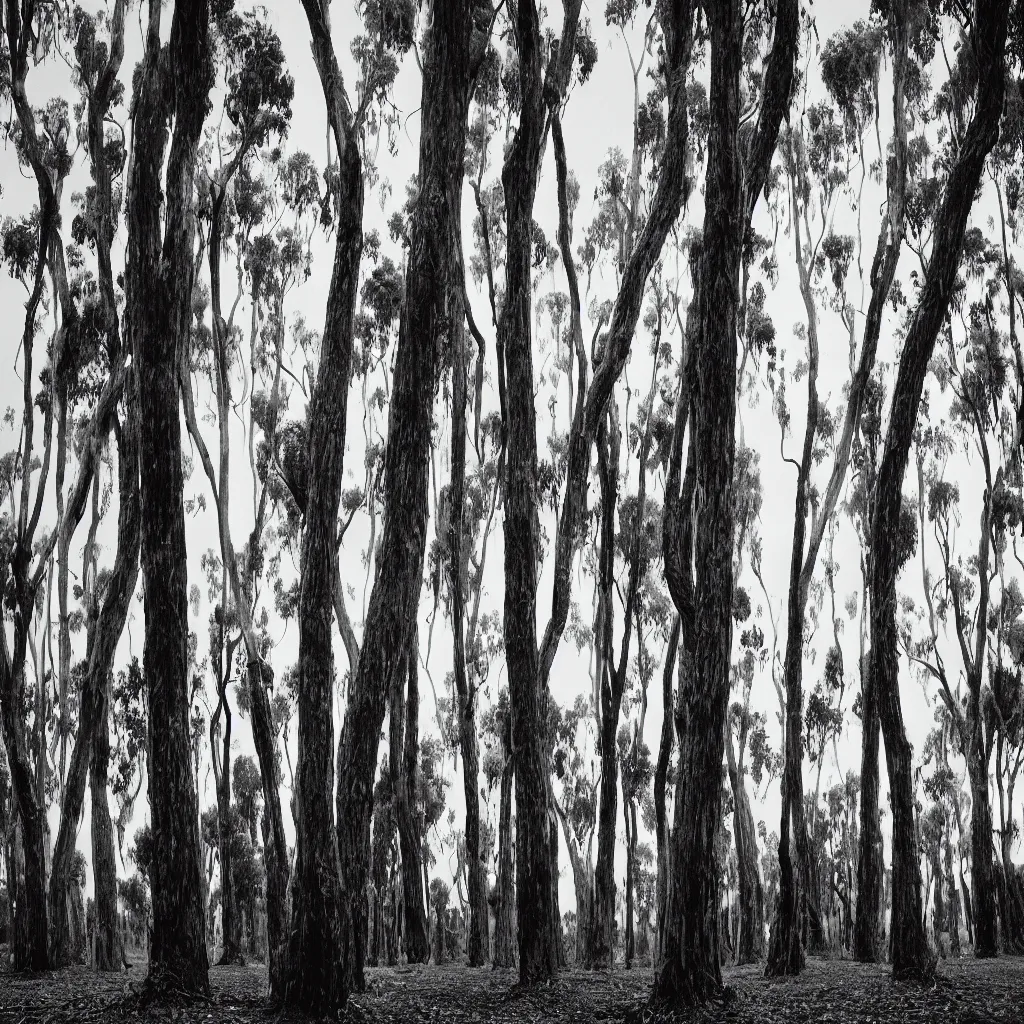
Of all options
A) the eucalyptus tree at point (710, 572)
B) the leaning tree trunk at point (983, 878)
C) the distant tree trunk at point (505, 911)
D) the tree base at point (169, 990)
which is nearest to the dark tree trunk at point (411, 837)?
the distant tree trunk at point (505, 911)

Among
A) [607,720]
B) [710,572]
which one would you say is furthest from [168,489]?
[607,720]

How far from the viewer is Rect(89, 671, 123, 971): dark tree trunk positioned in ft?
38.0

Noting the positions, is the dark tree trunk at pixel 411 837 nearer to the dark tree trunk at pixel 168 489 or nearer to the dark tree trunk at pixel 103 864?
the dark tree trunk at pixel 103 864

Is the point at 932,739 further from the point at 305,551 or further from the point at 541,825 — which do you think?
the point at 305,551

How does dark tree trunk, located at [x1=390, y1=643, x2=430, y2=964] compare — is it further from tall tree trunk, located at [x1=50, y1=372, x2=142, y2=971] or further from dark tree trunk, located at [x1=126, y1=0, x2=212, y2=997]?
dark tree trunk, located at [x1=126, y1=0, x2=212, y2=997]

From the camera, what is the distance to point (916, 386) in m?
8.91

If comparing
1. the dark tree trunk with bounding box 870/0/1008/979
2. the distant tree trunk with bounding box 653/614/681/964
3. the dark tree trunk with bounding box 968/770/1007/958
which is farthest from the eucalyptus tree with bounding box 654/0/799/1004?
the dark tree trunk with bounding box 968/770/1007/958

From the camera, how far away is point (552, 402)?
21.6m

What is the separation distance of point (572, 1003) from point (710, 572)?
3.32 metres

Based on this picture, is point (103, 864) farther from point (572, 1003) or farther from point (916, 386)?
point (916, 386)

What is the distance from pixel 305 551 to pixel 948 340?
47.9 feet

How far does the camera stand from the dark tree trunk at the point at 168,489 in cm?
687

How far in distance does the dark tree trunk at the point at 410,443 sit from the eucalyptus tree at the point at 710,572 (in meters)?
1.87

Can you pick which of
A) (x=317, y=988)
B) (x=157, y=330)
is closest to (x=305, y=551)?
(x=157, y=330)
